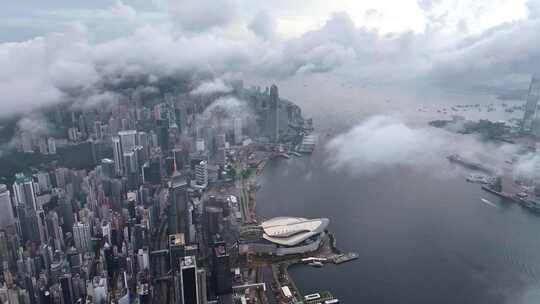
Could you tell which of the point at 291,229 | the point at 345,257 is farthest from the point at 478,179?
the point at 291,229

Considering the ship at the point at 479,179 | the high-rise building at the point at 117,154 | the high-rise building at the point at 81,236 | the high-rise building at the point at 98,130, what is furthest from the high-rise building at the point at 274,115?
the high-rise building at the point at 81,236

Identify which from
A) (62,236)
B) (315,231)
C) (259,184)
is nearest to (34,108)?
(62,236)

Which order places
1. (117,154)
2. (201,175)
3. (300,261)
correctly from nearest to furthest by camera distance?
(300,261), (201,175), (117,154)

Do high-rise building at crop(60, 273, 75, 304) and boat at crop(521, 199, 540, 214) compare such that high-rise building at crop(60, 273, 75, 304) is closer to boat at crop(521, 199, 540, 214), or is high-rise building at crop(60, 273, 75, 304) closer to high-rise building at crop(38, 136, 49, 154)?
high-rise building at crop(38, 136, 49, 154)

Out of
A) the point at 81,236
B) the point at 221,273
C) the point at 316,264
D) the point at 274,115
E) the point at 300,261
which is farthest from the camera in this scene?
the point at 274,115

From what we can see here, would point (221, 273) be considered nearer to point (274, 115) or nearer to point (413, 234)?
point (413, 234)

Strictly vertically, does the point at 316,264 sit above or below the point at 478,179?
below

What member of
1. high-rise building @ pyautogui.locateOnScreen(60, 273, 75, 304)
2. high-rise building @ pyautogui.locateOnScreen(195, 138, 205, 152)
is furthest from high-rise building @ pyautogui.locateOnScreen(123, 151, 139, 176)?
high-rise building @ pyautogui.locateOnScreen(60, 273, 75, 304)

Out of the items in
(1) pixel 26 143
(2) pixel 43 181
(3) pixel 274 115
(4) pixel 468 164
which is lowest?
(4) pixel 468 164
